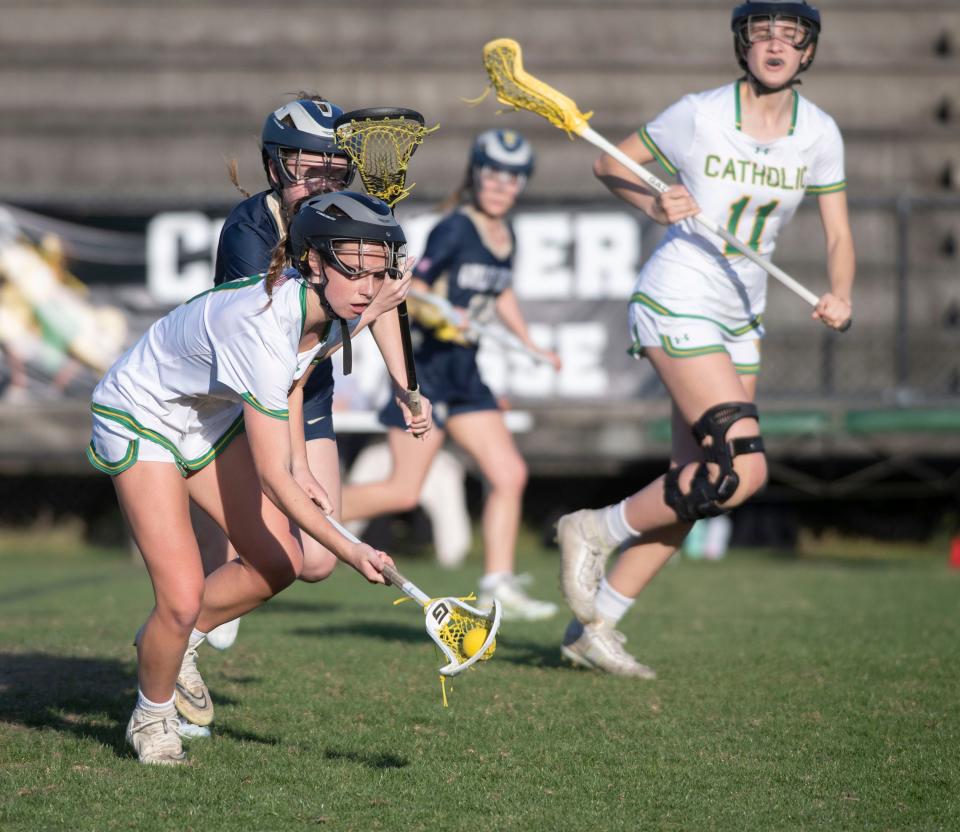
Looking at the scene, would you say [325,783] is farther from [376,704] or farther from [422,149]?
[422,149]

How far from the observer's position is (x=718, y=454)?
4973mm

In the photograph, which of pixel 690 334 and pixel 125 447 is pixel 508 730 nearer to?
pixel 125 447

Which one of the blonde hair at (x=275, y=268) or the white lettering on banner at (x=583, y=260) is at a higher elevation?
the blonde hair at (x=275, y=268)

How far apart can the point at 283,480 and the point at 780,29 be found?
2.48 meters

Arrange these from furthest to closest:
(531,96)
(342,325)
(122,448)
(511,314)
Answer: (511,314) < (531,96) < (122,448) < (342,325)

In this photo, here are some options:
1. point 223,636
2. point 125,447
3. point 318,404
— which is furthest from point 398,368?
point 223,636

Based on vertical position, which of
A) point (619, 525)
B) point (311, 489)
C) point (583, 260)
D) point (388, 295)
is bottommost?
point (619, 525)

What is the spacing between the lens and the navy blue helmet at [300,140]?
4.39 m

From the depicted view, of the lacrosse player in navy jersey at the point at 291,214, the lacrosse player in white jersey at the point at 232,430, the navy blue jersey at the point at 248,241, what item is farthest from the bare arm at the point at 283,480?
the navy blue jersey at the point at 248,241

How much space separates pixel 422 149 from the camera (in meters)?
13.2

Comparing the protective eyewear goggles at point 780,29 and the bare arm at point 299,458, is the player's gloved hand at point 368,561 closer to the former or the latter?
the bare arm at point 299,458

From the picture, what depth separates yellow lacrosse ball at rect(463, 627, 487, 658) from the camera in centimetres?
378

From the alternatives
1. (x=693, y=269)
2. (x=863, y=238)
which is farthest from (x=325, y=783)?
(x=863, y=238)

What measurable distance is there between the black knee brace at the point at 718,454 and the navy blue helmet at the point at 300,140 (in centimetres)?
146
